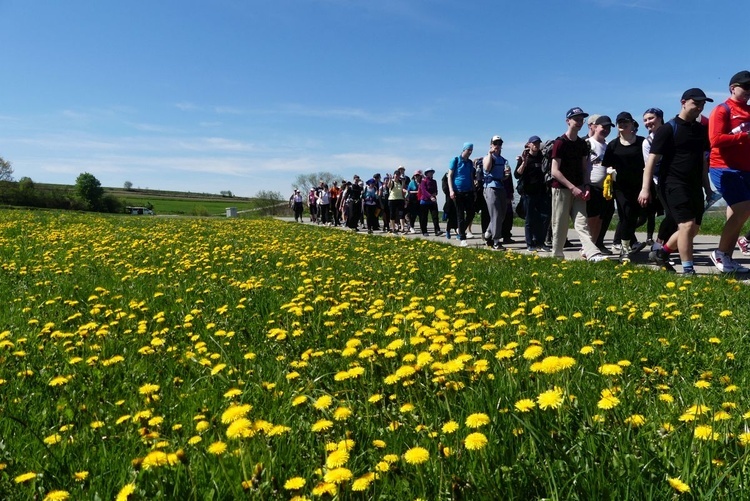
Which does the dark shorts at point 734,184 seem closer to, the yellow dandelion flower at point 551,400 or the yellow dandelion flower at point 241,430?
the yellow dandelion flower at point 551,400

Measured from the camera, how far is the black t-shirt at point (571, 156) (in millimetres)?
7551

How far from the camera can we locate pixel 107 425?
224 cm

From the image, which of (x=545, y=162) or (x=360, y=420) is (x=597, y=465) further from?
(x=545, y=162)

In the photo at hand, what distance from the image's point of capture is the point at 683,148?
5969mm

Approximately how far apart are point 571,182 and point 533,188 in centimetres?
217

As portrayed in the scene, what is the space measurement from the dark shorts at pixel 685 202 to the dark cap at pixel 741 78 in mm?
1177

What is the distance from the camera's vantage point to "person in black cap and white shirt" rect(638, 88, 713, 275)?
5.89 meters

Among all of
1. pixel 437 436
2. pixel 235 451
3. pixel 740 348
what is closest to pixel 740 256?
pixel 740 348

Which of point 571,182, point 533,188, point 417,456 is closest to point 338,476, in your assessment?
point 417,456

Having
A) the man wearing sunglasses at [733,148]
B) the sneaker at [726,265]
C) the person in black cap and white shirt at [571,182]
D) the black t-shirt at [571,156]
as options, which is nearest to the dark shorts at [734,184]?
the man wearing sunglasses at [733,148]

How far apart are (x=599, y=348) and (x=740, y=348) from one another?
2.56 feet

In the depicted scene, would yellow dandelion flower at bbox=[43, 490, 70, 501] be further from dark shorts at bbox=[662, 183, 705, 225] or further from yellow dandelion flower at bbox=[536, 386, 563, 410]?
dark shorts at bbox=[662, 183, 705, 225]

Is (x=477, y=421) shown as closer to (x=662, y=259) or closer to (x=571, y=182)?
(x=662, y=259)

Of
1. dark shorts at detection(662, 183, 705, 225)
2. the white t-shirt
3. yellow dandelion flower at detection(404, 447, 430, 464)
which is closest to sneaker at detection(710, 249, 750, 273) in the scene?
dark shorts at detection(662, 183, 705, 225)
